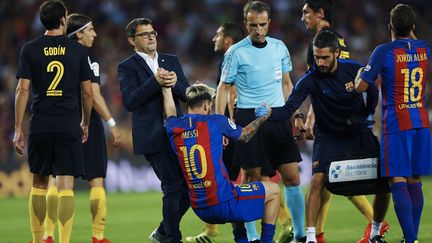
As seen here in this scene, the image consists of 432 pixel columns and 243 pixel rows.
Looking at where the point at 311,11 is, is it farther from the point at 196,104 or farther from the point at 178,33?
the point at 178,33

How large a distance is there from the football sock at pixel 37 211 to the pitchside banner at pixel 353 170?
290 centimetres

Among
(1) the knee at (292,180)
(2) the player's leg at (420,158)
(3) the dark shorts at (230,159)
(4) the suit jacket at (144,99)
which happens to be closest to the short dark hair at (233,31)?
(3) the dark shorts at (230,159)

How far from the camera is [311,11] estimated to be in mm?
9719

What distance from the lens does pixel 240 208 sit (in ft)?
25.5

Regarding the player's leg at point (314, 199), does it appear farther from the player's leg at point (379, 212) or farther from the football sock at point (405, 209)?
the football sock at point (405, 209)

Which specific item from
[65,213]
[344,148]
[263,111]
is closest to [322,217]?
[344,148]

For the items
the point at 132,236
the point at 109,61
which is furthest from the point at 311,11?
the point at 109,61

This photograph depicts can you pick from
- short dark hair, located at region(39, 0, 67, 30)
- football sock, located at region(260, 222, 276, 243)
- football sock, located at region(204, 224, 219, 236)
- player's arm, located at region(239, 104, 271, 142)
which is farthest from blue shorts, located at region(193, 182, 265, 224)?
short dark hair, located at region(39, 0, 67, 30)

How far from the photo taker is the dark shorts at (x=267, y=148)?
9.27 meters

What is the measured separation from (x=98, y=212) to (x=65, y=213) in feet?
4.53

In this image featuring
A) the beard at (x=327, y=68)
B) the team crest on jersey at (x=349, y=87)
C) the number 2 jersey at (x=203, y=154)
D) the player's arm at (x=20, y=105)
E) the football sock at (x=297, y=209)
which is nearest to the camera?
the number 2 jersey at (x=203, y=154)

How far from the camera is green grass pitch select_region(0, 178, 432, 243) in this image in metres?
10.4

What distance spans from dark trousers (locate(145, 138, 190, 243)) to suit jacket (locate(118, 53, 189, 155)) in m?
0.11

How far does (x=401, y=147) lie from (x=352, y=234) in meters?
2.30
